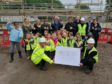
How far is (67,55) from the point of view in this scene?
47.0 ft

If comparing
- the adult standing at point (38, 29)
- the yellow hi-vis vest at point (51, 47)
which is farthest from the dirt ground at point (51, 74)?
the adult standing at point (38, 29)

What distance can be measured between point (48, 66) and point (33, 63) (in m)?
0.70

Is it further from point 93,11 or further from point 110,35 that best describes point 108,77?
point 93,11

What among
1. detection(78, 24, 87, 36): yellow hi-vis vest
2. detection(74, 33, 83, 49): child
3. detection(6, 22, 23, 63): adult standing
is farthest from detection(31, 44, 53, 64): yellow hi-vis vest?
detection(78, 24, 87, 36): yellow hi-vis vest

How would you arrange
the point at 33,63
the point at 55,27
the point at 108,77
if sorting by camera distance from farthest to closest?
the point at 55,27 → the point at 33,63 → the point at 108,77

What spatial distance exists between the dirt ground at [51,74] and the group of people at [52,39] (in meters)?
0.35

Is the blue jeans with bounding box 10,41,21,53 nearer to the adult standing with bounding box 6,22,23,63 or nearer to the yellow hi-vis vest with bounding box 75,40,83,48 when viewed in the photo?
the adult standing with bounding box 6,22,23,63

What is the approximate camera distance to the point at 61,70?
14188mm

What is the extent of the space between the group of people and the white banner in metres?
0.28

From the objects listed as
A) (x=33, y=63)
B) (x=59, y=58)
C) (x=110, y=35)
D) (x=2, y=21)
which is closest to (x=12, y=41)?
(x=33, y=63)

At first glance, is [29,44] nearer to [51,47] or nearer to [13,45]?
[13,45]

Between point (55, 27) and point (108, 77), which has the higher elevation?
point (55, 27)

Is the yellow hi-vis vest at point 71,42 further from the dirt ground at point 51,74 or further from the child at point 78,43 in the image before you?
the dirt ground at point 51,74

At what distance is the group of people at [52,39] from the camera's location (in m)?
13.8
